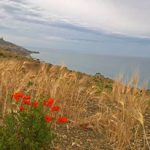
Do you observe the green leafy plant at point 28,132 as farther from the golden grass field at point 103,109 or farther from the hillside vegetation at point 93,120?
the golden grass field at point 103,109

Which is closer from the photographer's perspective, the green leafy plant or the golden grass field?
the green leafy plant

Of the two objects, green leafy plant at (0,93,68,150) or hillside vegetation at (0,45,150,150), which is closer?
green leafy plant at (0,93,68,150)

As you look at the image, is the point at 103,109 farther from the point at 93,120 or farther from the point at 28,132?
the point at 28,132

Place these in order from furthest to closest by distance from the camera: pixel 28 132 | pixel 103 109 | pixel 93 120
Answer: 1. pixel 103 109
2. pixel 93 120
3. pixel 28 132

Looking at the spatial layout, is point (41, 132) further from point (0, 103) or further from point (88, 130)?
point (0, 103)

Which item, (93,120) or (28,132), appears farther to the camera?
(93,120)

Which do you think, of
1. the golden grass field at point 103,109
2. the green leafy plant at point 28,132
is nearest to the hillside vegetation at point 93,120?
the golden grass field at point 103,109

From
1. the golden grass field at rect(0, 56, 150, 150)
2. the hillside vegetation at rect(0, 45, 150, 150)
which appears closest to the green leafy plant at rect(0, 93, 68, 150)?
the hillside vegetation at rect(0, 45, 150, 150)

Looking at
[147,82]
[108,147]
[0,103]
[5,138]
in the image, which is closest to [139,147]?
[108,147]

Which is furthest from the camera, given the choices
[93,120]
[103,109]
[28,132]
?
[103,109]

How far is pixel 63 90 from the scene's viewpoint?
29.0 ft

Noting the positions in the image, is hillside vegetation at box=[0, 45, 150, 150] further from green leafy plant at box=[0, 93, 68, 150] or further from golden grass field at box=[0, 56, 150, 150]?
green leafy plant at box=[0, 93, 68, 150]

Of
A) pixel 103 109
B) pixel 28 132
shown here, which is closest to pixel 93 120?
pixel 103 109

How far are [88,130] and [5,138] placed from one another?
224 cm
